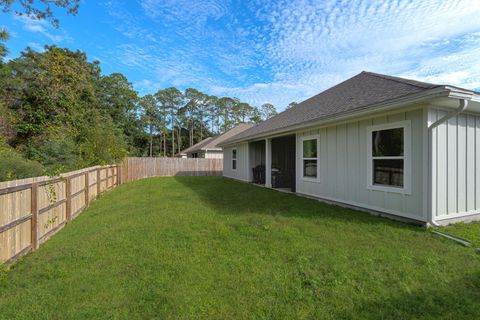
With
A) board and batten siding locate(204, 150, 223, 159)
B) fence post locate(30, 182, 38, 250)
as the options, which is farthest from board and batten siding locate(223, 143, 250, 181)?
fence post locate(30, 182, 38, 250)

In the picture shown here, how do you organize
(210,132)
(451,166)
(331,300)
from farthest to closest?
(210,132) → (451,166) → (331,300)

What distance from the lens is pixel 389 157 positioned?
561 cm

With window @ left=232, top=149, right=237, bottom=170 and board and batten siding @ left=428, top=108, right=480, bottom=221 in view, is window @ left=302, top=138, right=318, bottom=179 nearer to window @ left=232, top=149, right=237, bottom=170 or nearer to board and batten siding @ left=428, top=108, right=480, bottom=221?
board and batten siding @ left=428, top=108, right=480, bottom=221

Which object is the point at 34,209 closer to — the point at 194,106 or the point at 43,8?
the point at 43,8

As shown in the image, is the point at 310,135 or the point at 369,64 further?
the point at 369,64

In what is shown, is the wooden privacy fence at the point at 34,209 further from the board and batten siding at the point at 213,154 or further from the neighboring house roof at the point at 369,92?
the board and batten siding at the point at 213,154

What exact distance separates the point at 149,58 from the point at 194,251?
41.9 feet

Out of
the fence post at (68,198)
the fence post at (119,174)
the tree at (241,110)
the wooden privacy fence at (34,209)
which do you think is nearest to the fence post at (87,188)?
the wooden privacy fence at (34,209)

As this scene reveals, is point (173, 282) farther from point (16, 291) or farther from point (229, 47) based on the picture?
point (229, 47)

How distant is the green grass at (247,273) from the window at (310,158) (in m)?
3.05

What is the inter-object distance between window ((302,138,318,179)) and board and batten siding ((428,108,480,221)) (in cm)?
347

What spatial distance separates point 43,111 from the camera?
→ 18719 mm

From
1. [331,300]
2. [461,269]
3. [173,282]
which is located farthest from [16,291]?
[461,269]

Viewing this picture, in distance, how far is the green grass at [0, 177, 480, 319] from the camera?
2549mm
